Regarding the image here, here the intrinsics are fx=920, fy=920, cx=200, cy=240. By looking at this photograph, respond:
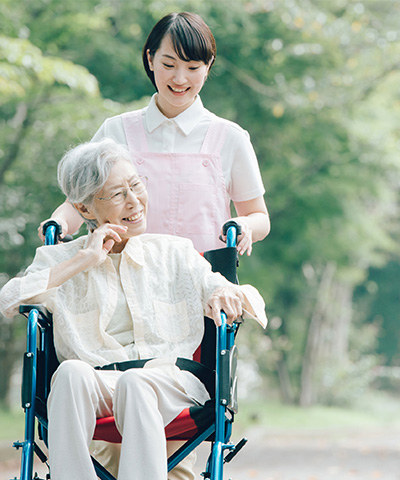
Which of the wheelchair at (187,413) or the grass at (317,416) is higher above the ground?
the wheelchair at (187,413)

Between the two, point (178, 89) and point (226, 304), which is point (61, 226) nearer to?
point (178, 89)

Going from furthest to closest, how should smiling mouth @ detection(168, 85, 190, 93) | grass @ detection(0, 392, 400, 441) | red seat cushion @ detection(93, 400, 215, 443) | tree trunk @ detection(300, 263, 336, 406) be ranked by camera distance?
tree trunk @ detection(300, 263, 336, 406)
grass @ detection(0, 392, 400, 441)
smiling mouth @ detection(168, 85, 190, 93)
red seat cushion @ detection(93, 400, 215, 443)

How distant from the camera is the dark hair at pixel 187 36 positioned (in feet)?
10.6

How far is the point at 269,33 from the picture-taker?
1115cm

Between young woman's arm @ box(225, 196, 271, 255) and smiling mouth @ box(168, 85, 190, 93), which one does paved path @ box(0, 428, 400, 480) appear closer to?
young woman's arm @ box(225, 196, 271, 255)

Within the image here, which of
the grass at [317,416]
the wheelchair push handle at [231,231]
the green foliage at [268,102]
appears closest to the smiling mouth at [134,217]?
the wheelchair push handle at [231,231]

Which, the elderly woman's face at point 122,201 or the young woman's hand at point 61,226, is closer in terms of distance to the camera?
the elderly woman's face at point 122,201

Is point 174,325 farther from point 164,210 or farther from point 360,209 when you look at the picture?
point 360,209

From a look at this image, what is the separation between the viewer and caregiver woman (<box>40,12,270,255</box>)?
132 inches

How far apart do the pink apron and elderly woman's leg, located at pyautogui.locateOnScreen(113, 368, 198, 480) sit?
79cm

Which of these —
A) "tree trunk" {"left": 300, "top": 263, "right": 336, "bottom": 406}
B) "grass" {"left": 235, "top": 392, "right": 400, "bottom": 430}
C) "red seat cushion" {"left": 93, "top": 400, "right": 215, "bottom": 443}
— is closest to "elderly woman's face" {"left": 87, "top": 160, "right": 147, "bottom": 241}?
"red seat cushion" {"left": 93, "top": 400, "right": 215, "bottom": 443}

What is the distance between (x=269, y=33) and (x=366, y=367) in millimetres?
9203

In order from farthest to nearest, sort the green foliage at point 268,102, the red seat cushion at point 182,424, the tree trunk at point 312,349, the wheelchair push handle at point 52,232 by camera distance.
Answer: the tree trunk at point 312,349 → the green foliage at point 268,102 → the wheelchair push handle at point 52,232 → the red seat cushion at point 182,424

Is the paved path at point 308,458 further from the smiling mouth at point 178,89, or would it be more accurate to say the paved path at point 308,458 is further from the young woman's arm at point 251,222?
the smiling mouth at point 178,89
